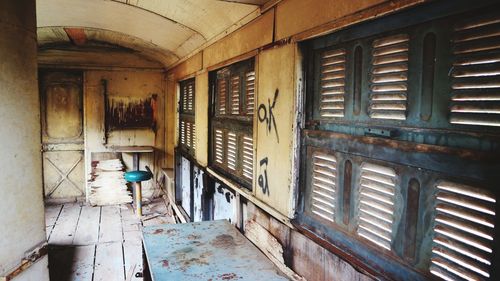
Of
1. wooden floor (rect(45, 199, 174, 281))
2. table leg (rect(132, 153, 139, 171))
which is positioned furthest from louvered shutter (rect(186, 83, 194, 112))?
table leg (rect(132, 153, 139, 171))

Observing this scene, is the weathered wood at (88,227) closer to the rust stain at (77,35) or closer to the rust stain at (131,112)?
the rust stain at (131,112)

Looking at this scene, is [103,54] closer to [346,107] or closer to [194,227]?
[194,227]

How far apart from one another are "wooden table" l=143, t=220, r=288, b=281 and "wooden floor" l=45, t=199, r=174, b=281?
2007mm

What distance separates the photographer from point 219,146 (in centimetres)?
442

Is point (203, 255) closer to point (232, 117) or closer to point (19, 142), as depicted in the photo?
point (19, 142)

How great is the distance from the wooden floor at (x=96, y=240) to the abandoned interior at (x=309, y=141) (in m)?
0.04

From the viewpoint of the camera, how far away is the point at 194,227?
3.30m

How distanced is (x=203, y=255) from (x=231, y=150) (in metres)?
1.51

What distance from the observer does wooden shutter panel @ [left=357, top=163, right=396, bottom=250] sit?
1.71 meters

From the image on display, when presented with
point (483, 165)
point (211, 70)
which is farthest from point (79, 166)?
point (483, 165)

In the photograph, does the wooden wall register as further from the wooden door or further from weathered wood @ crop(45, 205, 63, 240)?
the wooden door

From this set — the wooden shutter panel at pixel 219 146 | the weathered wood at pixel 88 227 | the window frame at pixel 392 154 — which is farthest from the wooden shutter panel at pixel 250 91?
the weathered wood at pixel 88 227

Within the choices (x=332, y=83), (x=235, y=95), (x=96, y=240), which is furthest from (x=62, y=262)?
(x=332, y=83)

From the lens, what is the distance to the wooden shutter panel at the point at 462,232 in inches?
50.6
